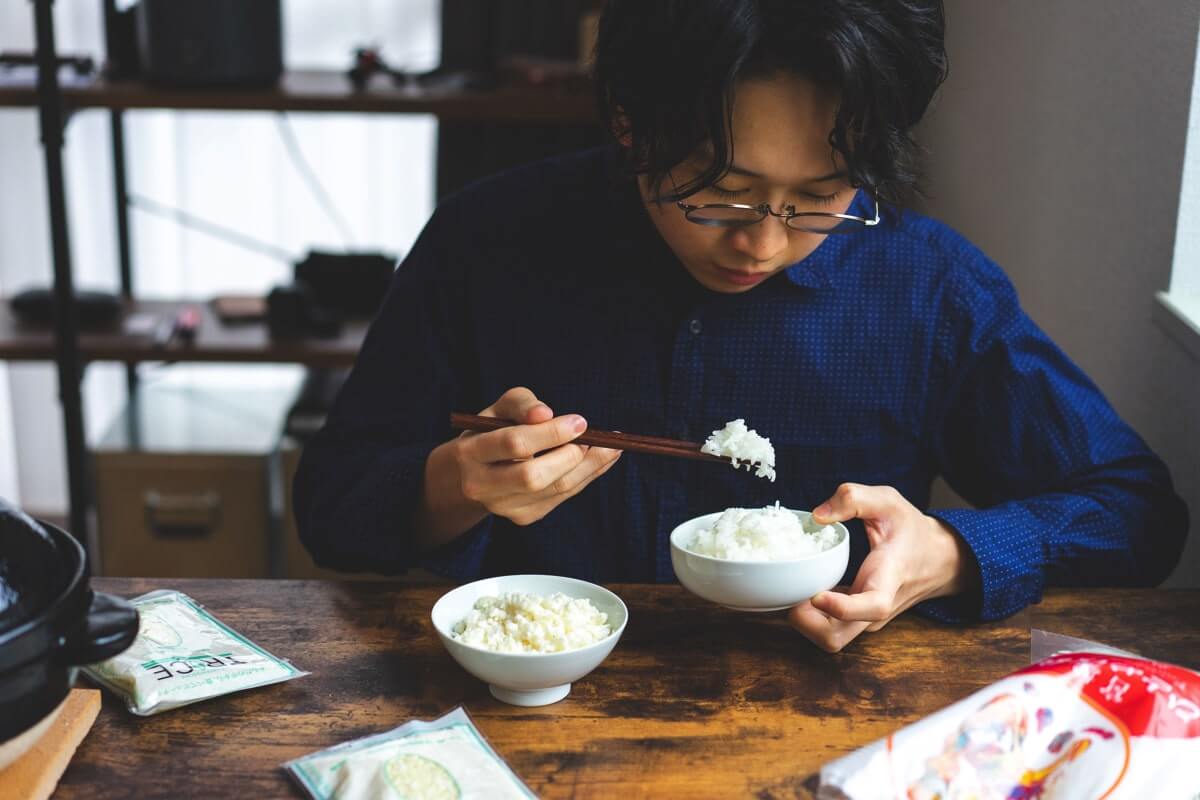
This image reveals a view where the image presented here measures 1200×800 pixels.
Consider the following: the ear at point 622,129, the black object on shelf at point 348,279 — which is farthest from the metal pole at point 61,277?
the ear at point 622,129

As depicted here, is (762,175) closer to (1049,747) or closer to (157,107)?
(1049,747)

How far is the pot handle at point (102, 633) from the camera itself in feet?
3.10

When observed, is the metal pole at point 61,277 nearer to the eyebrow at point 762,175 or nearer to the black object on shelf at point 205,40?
the black object on shelf at point 205,40

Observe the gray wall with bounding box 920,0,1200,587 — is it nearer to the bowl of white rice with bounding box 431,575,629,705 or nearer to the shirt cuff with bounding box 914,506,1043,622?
the shirt cuff with bounding box 914,506,1043,622

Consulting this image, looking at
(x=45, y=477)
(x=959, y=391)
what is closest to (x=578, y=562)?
(x=959, y=391)

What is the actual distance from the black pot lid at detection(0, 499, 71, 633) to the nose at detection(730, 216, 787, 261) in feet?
2.42

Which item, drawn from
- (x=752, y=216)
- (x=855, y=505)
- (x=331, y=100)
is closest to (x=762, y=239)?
(x=752, y=216)

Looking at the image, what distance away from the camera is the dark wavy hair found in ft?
4.03

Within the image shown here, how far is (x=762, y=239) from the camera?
4.38 feet

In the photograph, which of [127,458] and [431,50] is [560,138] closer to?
[431,50]

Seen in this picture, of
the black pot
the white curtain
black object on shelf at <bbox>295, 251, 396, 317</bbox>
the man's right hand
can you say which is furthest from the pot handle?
the white curtain

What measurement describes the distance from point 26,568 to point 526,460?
485mm

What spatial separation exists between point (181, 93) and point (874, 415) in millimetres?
1904

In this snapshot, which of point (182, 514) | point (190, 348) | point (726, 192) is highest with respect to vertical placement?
point (726, 192)
